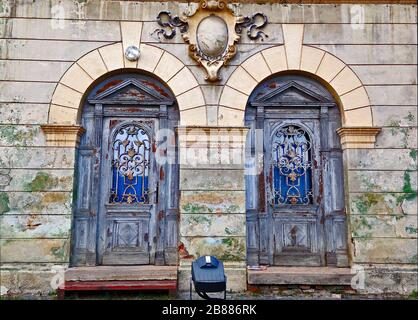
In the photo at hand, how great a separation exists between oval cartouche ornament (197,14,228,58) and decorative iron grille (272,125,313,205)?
1.84 meters

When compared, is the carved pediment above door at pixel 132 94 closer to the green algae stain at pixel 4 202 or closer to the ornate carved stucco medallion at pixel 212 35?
the ornate carved stucco medallion at pixel 212 35

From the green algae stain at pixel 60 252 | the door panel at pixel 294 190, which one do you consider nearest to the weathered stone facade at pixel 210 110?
the green algae stain at pixel 60 252

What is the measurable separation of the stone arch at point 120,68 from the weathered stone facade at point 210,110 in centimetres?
2

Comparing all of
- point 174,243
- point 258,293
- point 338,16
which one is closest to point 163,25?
point 338,16

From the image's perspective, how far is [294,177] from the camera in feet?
25.9

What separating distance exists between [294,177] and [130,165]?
2.97m

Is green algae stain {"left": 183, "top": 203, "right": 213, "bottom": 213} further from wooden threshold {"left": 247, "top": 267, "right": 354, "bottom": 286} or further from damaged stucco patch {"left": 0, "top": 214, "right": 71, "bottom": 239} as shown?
damaged stucco patch {"left": 0, "top": 214, "right": 71, "bottom": 239}

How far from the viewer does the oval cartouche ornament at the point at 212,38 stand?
7.77 m

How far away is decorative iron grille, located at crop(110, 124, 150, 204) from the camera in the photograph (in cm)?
777

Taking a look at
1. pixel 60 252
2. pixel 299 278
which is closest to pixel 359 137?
pixel 299 278

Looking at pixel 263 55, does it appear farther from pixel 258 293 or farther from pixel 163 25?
pixel 258 293

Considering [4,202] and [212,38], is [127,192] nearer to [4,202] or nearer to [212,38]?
[4,202]

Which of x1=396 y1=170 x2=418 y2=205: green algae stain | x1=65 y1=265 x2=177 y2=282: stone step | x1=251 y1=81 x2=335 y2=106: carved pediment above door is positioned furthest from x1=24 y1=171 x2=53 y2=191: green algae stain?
x1=396 y1=170 x2=418 y2=205: green algae stain

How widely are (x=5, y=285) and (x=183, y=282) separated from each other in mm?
2861
